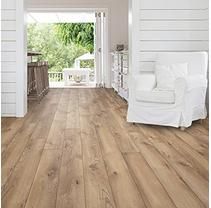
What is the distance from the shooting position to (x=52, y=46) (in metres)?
15.0

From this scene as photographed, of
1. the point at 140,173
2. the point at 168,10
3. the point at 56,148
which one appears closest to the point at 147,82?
the point at 168,10

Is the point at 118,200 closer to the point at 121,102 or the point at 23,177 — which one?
the point at 23,177

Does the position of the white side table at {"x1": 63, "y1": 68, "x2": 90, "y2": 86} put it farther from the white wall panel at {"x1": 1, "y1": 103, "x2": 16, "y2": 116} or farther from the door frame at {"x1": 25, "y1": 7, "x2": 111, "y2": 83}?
the white wall panel at {"x1": 1, "y1": 103, "x2": 16, "y2": 116}

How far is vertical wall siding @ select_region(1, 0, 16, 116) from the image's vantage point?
4.88 m

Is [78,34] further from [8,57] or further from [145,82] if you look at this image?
[145,82]

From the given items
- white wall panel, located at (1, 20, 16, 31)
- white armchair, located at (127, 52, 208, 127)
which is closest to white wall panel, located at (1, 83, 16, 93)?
white wall panel, located at (1, 20, 16, 31)

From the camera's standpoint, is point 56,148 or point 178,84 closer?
point 56,148

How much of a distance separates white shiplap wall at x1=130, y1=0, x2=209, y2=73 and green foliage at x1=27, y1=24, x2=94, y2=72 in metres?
9.45

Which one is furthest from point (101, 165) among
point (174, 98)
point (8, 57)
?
point (8, 57)

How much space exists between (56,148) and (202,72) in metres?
2.31

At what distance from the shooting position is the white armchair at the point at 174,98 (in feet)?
13.5

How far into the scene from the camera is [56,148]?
324 cm

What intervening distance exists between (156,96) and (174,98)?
22 centimetres

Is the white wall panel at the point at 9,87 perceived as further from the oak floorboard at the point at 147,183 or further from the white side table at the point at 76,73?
the white side table at the point at 76,73
